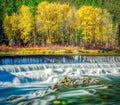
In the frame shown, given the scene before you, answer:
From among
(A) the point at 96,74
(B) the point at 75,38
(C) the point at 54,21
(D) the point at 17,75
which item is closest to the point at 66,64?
(A) the point at 96,74

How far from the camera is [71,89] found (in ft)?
92.6

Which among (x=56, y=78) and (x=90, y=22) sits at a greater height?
(x=90, y=22)

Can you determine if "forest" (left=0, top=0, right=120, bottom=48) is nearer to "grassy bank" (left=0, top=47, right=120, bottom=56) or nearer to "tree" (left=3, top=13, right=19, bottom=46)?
"tree" (left=3, top=13, right=19, bottom=46)

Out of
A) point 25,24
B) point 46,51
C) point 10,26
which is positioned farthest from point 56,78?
point 10,26

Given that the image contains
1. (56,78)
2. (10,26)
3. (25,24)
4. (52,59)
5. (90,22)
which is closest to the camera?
(56,78)

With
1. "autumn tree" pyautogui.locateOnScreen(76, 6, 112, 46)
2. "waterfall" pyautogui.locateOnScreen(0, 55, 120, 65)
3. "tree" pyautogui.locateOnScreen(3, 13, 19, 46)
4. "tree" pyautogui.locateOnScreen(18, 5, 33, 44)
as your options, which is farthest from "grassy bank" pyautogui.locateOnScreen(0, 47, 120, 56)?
"tree" pyautogui.locateOnScreen(3, 13, 19, 46)

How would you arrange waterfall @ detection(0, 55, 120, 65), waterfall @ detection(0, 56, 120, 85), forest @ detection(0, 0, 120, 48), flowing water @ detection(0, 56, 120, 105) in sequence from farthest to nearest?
forest @ detection(0, 0, 120, 48), waterfall @ detection(0, 55, 120, 65), waterfall @ detection(0, 56, 120, 85), flowing water @ detection(0, 56, 120, 105)

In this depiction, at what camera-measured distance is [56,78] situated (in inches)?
1439

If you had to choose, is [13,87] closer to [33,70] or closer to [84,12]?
[33,70]

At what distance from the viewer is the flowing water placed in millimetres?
23928

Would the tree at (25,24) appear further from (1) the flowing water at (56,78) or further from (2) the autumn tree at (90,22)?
(1) the flowing water at (56,78)

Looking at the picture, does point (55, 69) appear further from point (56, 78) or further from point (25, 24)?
point (25, 24)

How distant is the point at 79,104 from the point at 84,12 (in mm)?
53165

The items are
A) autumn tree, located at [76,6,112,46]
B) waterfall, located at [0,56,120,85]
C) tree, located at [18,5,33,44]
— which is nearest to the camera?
waterfall, located at [0,56,120,85]
